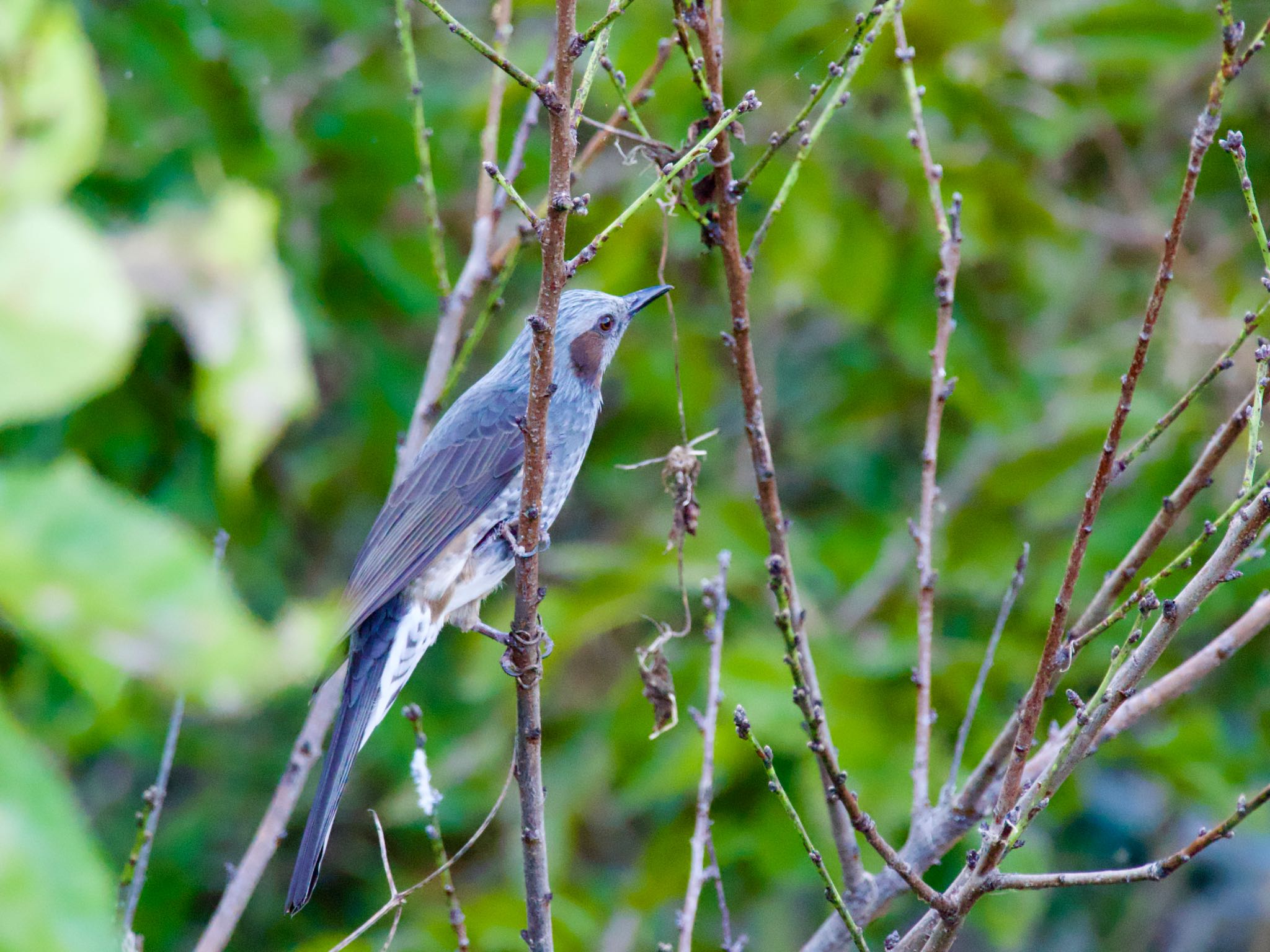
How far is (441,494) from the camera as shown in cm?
377

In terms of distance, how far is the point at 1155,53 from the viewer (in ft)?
14.9

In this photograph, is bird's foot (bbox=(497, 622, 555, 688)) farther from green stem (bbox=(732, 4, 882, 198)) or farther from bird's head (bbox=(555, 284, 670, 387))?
bird's head (bbox=(555, 284, 670, 387))

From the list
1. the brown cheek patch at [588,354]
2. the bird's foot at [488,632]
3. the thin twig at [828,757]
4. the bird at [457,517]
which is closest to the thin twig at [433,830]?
the bird's foot at [488,632]

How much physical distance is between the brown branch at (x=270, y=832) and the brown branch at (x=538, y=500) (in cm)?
67

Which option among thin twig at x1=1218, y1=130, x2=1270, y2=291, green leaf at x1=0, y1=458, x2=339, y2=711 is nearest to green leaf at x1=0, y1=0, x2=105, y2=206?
green leaf at x1=0, y1=458, x2=339, y2=711

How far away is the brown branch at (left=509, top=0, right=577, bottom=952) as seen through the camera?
1.85 m

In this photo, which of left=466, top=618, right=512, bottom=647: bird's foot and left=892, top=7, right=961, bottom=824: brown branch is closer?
left=892, top=7, right=961, bottom=824: brown branch

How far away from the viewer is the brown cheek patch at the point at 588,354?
3.99m

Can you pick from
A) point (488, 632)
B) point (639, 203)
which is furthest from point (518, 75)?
point (488, 632)

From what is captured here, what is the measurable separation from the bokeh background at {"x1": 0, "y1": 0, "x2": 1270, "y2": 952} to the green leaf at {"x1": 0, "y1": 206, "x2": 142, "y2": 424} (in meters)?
2.04

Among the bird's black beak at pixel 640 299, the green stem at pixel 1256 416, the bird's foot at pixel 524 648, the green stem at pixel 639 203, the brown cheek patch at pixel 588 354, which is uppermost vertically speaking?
the bird's black beak at pixel 640 299

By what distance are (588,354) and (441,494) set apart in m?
0.69

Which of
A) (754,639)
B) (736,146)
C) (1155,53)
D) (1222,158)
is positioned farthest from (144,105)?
(1222,158)

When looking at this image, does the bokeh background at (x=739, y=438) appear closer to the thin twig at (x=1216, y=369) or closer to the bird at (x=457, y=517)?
the bird at (x=457, y=517)
